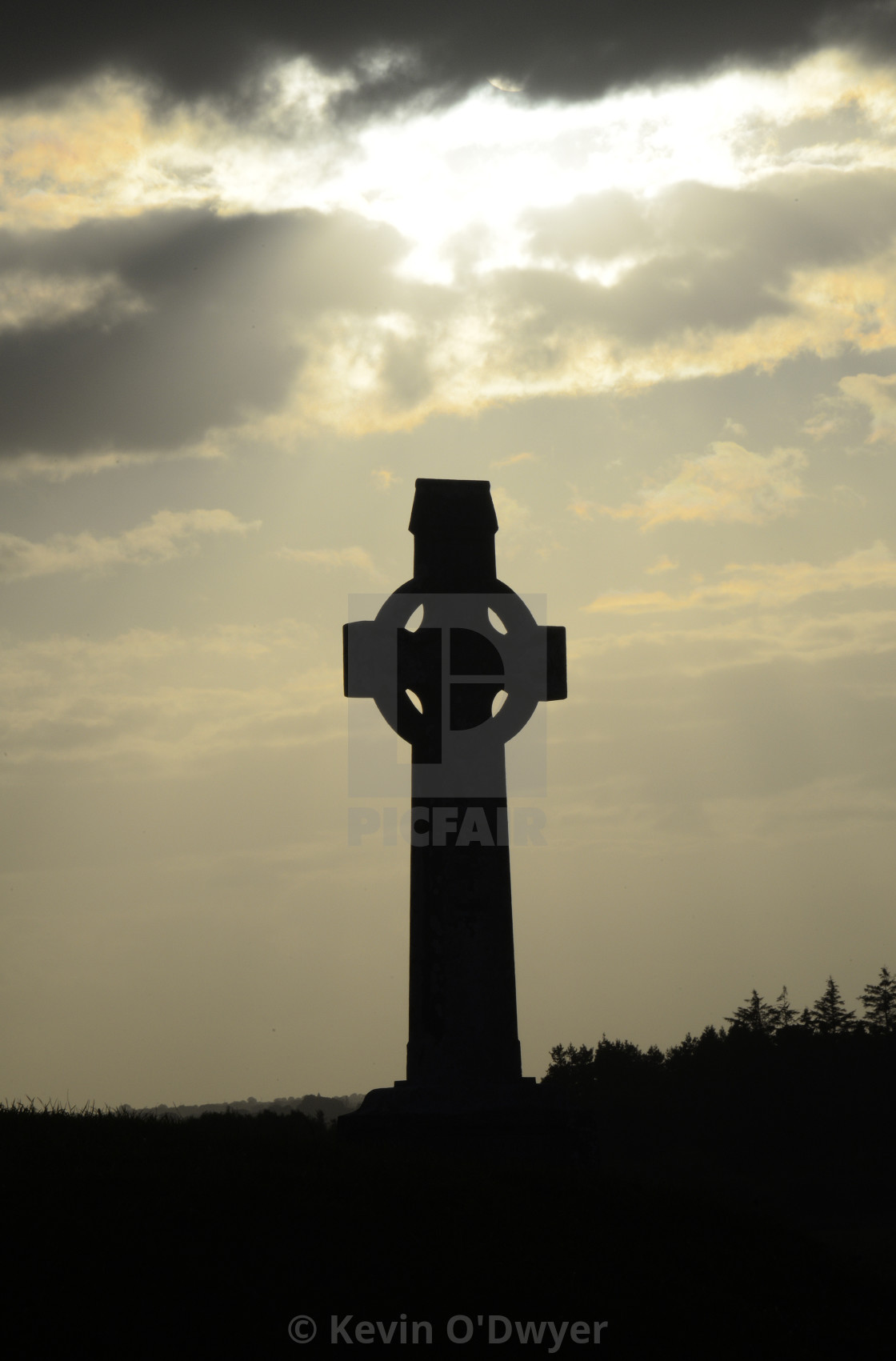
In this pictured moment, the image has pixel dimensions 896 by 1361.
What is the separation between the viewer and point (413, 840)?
10.9 meters

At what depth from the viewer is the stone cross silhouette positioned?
10391mm

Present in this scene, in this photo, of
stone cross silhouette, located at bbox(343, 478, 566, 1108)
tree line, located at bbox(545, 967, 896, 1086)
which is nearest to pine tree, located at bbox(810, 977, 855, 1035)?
tree line, located at bbox(545, 967, 896, 1086)

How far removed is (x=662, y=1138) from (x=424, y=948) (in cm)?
1338

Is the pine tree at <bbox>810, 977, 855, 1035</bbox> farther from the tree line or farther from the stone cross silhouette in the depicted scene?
the stone cross silhouette

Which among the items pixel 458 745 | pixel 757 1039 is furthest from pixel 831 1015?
pixel 458 745

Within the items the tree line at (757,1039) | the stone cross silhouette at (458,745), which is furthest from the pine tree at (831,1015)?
the stone cross silhouette at (458,745)

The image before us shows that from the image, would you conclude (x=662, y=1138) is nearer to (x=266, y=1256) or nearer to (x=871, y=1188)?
(x=871, y=1188)

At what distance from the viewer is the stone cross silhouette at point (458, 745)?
1039cm

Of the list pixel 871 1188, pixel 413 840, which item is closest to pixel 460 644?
pixel 413 840

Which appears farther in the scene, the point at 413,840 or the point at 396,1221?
the point at 413,840

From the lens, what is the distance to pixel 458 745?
11.2 meters

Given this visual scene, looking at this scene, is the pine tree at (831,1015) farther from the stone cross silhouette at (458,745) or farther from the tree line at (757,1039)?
the stone cross silhouette at (458,745)

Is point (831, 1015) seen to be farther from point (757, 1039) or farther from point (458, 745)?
point (458, 745)

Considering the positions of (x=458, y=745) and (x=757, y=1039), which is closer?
(x=458, y=745)
